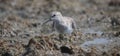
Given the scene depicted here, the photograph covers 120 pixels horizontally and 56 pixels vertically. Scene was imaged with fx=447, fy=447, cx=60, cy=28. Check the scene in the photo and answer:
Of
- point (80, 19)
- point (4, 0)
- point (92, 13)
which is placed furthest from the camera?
point (4, 0)

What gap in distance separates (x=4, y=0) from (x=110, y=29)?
7588mm

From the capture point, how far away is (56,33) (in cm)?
1269

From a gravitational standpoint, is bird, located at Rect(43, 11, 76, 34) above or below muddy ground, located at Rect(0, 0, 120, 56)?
above

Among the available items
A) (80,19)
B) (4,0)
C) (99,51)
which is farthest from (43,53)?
(4,0)

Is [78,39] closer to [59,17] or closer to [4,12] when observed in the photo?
[59,17]

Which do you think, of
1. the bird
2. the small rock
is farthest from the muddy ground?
the bird

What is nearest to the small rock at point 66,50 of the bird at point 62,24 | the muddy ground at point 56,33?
the muddy ground at point 56,33

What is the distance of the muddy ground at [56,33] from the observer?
10.9 m

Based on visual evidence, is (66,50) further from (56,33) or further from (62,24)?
(56,33)

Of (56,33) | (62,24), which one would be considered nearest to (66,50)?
(62,24)

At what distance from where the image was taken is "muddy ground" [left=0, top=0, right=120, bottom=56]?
10.9 metres

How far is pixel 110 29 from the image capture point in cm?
1396

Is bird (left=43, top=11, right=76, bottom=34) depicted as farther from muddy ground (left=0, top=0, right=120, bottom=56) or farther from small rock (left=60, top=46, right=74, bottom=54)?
small rock (left=60, top=46, right=74, bottom=54)

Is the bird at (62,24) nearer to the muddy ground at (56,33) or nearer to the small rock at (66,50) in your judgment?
the muddy ground at (56,33)
